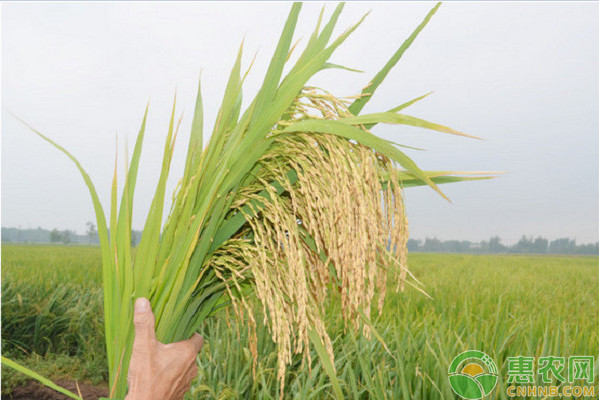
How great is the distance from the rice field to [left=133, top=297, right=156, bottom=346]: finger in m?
0.32

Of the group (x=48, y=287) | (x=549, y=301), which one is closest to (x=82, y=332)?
(x=48, y=287)

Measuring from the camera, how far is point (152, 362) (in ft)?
5.68

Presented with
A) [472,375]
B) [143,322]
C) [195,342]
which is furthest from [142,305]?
[472,375]

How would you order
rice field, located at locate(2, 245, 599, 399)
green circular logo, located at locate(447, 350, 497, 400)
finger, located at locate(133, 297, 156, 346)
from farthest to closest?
rice field, located at locate(2, 245, 599, 399) → green circular logo, located at locate(447, 350, 497, 400) → finger, located at locate(133, 297, 156, 346)

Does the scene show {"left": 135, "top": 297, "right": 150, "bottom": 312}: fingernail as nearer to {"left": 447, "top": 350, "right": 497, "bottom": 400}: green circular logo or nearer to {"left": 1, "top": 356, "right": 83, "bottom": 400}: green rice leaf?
{"left": 1, "top": 356, "right": 83, "bottom": 400}: green rice leaf

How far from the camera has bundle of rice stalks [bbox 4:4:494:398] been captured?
4.91 ft

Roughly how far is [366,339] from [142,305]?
161cm

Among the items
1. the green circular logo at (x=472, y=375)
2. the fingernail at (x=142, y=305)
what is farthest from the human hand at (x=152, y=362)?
the green circular logo at (x=472, y=375)

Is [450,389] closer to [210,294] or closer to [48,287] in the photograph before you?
[210,294]

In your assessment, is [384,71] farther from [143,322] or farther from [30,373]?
[30,373]

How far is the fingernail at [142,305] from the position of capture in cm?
167

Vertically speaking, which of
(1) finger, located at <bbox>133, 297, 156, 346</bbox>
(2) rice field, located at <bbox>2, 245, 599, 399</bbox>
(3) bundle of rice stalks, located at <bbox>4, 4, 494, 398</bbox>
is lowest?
(2) rice field, located at <bbox>2, 245, 599, 399</bbox>

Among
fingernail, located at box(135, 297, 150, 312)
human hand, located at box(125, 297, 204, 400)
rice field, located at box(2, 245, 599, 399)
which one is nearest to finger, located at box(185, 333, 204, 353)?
human hand, located at box(125, 297, 204, 400)

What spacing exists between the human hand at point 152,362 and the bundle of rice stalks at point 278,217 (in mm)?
55
